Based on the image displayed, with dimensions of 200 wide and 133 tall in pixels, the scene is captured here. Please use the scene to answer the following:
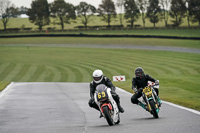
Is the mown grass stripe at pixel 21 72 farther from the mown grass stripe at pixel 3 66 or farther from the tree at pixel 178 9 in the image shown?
the tree at pixel 178 9

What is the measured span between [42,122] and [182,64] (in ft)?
124

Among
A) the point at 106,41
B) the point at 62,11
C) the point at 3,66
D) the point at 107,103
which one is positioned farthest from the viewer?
the point at 62,11

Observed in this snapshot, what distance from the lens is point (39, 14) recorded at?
149750 millimetres

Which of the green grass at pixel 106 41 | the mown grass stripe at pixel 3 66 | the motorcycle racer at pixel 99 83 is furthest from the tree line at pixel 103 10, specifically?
the motorcycle racer at pixel 99 83

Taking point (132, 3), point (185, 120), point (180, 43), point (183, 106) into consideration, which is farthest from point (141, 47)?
point (132, 3)

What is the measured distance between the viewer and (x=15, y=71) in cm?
4591

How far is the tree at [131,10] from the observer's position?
5753 inches

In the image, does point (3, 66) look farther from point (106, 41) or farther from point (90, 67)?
point (106, 41)

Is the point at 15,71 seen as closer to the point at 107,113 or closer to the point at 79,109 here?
the point at 79,109

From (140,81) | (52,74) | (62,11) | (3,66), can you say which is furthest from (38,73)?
(62,11)

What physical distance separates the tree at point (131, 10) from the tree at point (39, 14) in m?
28.9

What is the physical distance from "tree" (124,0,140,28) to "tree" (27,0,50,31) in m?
28.9

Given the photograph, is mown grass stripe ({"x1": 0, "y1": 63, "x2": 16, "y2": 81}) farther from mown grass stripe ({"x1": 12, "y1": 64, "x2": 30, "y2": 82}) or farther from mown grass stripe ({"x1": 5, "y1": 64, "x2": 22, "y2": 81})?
mown grass stripe ({"x1": 12, "y1": 64, "x2": 30, "y2": 82})

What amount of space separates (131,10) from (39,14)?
33.5 meters
